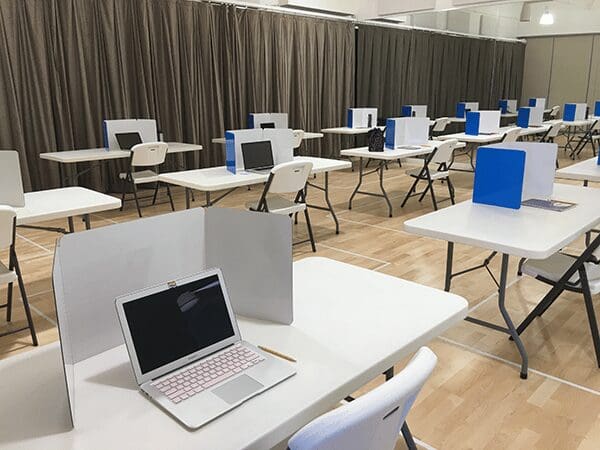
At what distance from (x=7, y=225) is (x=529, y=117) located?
8835mm

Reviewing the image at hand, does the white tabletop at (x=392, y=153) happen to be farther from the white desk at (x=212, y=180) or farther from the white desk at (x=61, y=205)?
the white desk at (x=61, y=205)

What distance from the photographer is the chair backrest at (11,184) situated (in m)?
2.92

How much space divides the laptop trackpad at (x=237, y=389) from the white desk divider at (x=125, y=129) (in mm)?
5117

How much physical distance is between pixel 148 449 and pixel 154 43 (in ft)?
22.0

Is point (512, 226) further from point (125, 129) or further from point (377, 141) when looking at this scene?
point (125, 129)

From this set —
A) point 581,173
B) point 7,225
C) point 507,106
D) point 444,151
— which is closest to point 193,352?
point 7,225

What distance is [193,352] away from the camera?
3.97 ft

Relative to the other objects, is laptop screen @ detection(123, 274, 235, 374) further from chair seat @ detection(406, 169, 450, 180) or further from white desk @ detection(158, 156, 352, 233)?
chair seat @ detection(406, 169, 450, 180)

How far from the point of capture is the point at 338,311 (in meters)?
1.50

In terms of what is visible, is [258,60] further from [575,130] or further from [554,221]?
[575,130]

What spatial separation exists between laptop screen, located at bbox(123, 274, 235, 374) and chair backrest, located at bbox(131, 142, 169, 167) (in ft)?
14.0

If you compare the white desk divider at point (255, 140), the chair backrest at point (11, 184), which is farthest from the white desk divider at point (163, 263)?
the white desk divider at point (255, 140)

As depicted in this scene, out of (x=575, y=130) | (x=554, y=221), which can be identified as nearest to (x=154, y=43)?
(x=554, y=221)

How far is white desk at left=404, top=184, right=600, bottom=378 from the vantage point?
2203 millimetres
